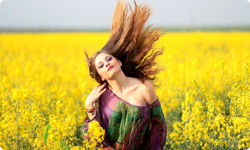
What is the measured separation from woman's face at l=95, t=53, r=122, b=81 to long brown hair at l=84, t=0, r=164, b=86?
Result: 2.5 inches

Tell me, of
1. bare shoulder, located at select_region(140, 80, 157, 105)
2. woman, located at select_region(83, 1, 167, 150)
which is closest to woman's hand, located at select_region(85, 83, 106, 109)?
woman, located at select_region(83, 1, 167, 150)

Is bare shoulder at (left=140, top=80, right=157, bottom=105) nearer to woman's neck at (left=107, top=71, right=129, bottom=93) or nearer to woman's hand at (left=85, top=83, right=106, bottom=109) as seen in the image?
woman's neck at (left=107, top=71, right=129, bottom=93)

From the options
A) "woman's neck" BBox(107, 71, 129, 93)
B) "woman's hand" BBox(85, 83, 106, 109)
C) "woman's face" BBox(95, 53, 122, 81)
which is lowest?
"woman's hand" BBox(85, 83, 106, 109)

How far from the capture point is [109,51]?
230 cm

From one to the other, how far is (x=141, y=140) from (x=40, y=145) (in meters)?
1.05

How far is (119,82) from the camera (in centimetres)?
230

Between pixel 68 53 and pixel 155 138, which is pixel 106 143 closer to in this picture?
pixel 155 138

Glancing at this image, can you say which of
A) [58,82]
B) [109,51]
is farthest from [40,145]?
[58,82]

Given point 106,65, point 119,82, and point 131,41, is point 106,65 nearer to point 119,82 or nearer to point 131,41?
point 119,82

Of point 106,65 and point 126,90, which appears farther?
point 126,90

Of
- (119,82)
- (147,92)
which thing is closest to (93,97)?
(119,82)

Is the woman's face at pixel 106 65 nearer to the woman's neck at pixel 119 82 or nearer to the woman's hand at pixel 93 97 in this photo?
the woman's neck at pixel 119 82

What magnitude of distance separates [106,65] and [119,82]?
0.70 ft

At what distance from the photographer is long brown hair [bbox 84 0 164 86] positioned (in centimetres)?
233
